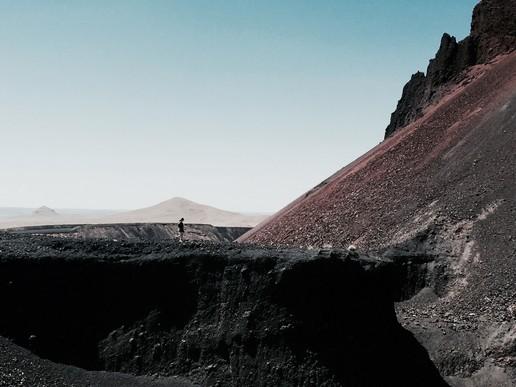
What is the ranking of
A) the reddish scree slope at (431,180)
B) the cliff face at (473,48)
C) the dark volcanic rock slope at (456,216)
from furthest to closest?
1. the cliff face at (473,48)
2. the reddish scree slope at (431,180)
3. the dark volcanic rock slope at (456,216)

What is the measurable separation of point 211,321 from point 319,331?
2.68m

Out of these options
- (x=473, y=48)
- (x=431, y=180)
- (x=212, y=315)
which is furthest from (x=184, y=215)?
(x=212, y=315)

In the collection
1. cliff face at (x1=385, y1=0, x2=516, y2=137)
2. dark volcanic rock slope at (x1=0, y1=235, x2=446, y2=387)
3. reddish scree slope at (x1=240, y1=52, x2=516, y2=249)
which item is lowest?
dark volcanic rock slope at (x1=0, y1=235, x2=446, y2=387)

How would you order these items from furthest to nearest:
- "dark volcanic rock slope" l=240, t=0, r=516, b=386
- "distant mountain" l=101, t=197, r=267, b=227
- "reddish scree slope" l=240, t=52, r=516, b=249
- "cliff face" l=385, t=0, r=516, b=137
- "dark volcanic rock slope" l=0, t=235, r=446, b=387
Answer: "distant mountain" l=101, t=197, r=267, b=227 → "cliff face" l=385, t=0, r=516, b=137 → "reddish scree slope" l=240, t=52, r=516, b=249 → "dark volcanic rock slope" l=240, t=0, r=516, b=386 → "dark volcanic rock slope" l=0, t=235, r=446, b=387

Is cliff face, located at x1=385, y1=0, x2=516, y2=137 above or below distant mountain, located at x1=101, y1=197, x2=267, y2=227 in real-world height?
above

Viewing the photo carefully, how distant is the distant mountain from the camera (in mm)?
155375

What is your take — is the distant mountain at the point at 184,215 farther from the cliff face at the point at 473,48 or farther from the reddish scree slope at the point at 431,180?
the reddish scree slope at the point at 431,180

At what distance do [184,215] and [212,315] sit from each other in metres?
160

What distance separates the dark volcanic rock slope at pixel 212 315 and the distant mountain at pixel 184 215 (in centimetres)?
13484

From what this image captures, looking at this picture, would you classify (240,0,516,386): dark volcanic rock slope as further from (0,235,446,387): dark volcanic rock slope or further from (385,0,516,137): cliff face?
(0,235,446,387): dark volcanic rock slope

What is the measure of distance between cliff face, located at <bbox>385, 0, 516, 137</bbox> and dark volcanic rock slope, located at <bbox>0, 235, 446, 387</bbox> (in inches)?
1224

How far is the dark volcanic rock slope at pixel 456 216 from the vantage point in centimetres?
1691

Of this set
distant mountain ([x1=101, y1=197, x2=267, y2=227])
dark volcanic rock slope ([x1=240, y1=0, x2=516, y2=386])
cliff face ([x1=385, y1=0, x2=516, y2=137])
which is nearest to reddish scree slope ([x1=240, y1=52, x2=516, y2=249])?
dark volcanic rock slope ([x1=240, y1=0, x2=516, y2=386])

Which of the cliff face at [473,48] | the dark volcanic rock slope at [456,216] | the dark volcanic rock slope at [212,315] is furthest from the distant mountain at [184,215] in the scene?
the dark volcanic rock slope at [212,315]
